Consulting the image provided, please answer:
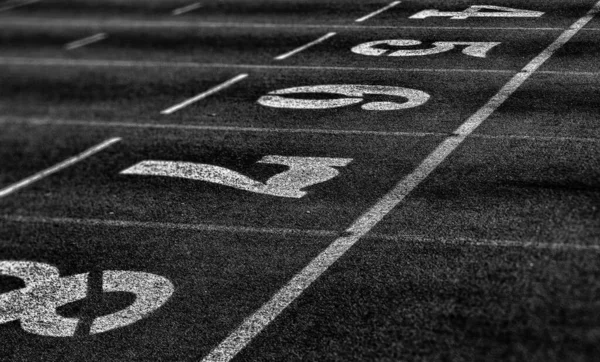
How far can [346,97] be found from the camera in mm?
14023

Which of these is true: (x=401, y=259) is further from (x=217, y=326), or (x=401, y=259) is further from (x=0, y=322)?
(x=0, y=322)

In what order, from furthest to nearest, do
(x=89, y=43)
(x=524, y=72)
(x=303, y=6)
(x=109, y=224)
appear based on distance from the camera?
(x=89, y=43) → (x=303, y=6) → (x=524, y=72) → (x=109, y=224)

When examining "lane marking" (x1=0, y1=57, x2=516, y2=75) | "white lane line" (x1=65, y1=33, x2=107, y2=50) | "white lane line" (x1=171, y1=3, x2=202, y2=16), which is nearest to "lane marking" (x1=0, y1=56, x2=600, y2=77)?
"lane marking" (x1=0, y1=57, x2=516, y2=75)

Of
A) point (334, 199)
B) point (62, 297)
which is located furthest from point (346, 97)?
point (62, 297)

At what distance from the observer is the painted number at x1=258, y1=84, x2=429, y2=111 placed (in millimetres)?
13398

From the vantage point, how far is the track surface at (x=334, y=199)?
8703mm

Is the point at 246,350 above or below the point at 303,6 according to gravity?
below

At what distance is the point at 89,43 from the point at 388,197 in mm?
12134

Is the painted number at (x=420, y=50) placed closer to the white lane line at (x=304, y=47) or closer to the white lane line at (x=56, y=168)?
the white lane line at (x=304, y=47)

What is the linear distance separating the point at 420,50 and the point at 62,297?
707 centimetres

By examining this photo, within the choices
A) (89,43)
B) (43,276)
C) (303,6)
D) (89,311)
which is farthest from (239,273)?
(89,43)

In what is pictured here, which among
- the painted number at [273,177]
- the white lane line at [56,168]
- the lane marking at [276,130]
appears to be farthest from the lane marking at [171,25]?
the white lane line at [56,168]

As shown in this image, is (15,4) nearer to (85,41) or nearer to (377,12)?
(85,41)

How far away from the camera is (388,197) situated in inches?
436
